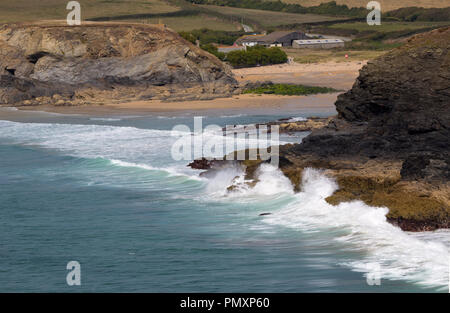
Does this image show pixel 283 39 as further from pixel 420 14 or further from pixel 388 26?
pixel 420 14

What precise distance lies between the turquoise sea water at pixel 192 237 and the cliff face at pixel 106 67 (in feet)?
83.2

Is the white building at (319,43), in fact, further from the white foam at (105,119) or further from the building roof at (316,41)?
the white foam at (105,119)

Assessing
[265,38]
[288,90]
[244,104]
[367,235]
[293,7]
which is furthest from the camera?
[293,7]

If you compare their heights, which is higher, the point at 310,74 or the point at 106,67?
the point at 106,67

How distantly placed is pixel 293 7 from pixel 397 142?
132230 millimetres

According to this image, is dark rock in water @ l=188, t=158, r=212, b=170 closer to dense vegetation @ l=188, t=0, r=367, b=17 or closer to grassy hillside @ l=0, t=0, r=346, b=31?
grassy hillside @ l=0, t=0, r=346, b=31

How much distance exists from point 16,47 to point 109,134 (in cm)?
2400

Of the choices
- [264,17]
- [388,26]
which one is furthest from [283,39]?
[264,17]

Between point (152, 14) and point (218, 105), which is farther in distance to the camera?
point (152, 14)

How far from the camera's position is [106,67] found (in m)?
50.8

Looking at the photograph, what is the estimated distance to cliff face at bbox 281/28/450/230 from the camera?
48.0 feet

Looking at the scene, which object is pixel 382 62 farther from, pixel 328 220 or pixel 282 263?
pixel 282 263

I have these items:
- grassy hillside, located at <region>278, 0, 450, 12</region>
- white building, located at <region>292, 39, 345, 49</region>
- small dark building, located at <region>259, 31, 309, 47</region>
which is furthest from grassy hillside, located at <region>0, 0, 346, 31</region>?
white building, located at <region>292, 39, 345, 49</region>

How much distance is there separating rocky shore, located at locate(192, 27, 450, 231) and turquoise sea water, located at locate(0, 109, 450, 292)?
1.23 ft
